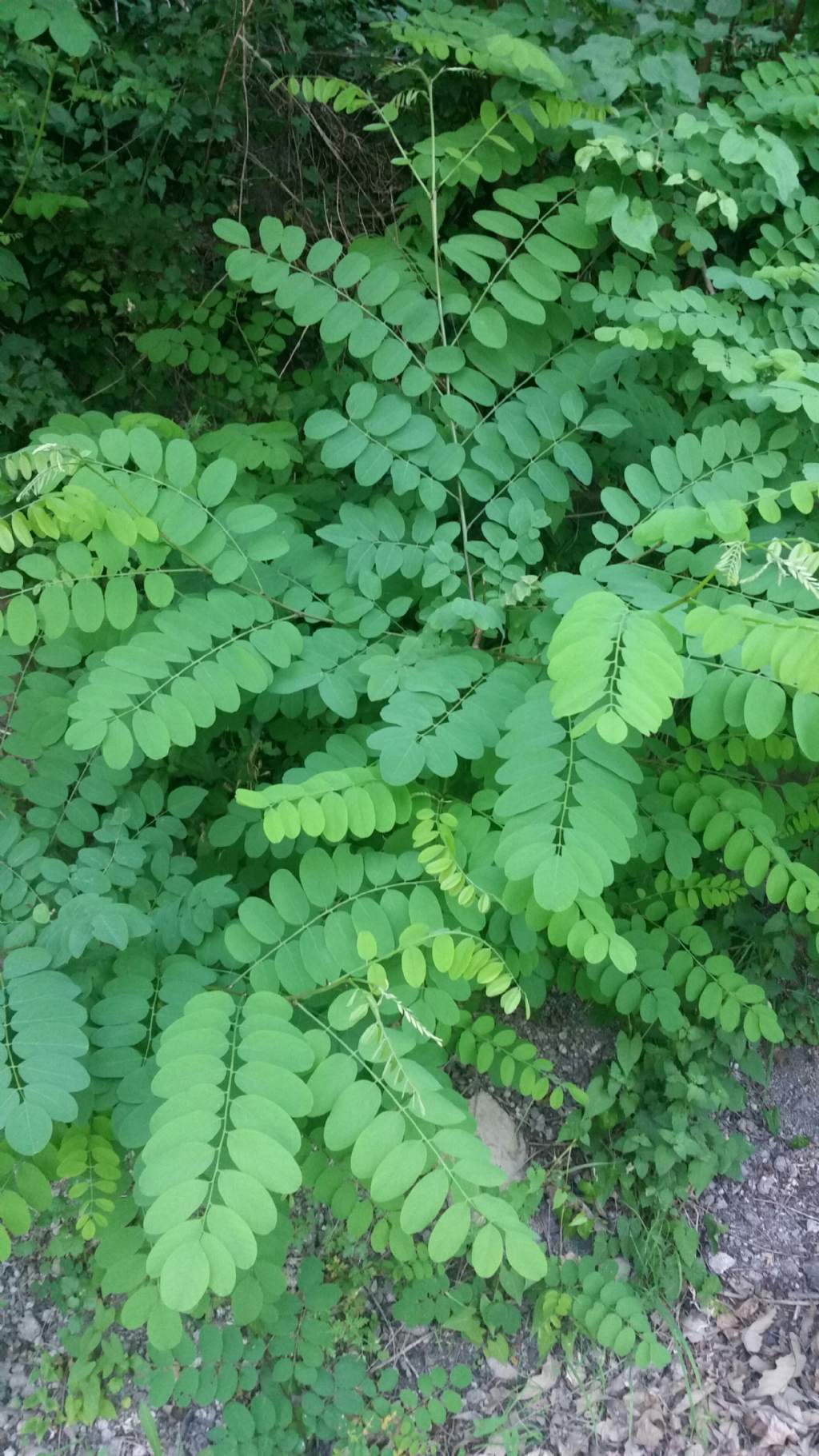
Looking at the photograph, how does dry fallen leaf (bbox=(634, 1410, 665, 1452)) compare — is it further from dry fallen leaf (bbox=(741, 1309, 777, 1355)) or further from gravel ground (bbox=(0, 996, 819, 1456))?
dry fallen leaf (bbox=(741, 1309, 777, 1355))

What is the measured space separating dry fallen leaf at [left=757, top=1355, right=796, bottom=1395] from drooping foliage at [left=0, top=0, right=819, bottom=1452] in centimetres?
30

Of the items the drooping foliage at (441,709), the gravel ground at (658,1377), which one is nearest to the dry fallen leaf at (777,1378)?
the gravel ground at (658,1377)

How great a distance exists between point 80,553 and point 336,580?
0.61m

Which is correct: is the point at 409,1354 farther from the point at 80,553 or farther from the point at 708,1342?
the point at 80,553

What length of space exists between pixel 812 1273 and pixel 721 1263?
0.24 m

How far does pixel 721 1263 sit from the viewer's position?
2.42 metres

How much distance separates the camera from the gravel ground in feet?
6.75

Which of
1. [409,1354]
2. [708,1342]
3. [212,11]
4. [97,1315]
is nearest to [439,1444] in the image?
[409,1354]

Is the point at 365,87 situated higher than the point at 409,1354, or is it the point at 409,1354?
the point at 365,87

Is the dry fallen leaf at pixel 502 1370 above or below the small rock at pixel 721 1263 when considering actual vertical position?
below

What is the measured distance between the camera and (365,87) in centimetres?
276

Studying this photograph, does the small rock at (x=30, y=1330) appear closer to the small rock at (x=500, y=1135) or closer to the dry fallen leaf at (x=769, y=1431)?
the small rock at (x=500, y=1135)

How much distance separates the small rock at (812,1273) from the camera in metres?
2.39

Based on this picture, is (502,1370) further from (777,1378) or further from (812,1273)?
(812,1273)
